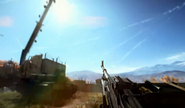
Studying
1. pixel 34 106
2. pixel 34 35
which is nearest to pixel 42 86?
pixel 34 106

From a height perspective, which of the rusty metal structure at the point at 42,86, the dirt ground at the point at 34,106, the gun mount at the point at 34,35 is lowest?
the dirt ground at the point at 34,106

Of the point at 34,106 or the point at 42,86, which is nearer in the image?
the point at 34,106

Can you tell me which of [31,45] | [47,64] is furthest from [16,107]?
[31,45]

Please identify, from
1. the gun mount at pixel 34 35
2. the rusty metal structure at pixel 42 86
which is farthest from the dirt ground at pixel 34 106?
the gun mount at pixel 34 35

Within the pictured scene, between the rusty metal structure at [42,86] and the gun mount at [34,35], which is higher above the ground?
the gun mount at [34,35]

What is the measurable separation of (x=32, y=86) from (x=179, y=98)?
13.0 metres

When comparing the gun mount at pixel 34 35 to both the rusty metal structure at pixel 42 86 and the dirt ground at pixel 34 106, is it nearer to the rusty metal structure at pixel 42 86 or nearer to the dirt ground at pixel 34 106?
the rusty metal structure at pixel 42 86

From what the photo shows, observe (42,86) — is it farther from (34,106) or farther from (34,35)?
(34,35)

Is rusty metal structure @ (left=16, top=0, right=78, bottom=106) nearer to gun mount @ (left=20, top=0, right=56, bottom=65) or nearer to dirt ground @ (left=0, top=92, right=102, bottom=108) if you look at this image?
gun mount @ (left=20, top=0, right=56, bottom=65)

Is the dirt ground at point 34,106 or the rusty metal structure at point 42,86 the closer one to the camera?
the dirt ground at point 34,106

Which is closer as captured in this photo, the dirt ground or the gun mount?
the dirt ground

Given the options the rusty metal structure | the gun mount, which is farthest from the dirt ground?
the gun mount

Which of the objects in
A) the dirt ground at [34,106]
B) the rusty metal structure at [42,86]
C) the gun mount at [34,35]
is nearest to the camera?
the dirt ground at [34,106]

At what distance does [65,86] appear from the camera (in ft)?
49.4
